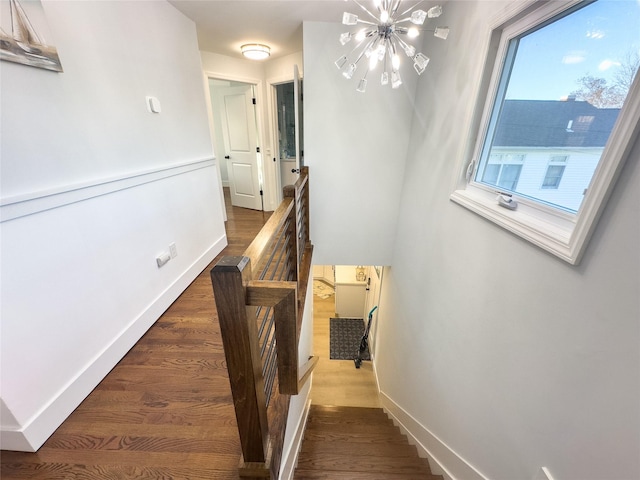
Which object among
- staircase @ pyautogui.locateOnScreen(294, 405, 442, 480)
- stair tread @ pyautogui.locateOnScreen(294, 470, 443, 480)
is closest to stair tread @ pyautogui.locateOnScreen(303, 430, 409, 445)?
staircase @ pyautogui.locateOnScreen(294, 405, 442, 480)

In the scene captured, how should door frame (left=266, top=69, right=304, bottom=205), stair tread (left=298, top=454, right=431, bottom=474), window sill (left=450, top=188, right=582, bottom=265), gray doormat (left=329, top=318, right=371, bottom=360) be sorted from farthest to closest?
gray doormat (left=329, top=318, right=371, bottom=360)
door frame (left=266, top=69, right=304, bottom=205)
stair tread (left=298, top=454, right=431, bottom=474)
window sill (left=450, top=188, right=582, bottom=265)

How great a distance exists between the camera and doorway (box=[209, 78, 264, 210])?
150 inches

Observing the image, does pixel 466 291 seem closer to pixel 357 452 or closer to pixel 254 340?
pixel 254 340

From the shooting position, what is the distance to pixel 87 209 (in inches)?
53.3

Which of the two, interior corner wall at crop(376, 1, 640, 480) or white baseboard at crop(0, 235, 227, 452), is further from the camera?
white baseboard at crop(0, 235, 227, 452)

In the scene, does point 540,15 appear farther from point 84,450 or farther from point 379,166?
point 84,450

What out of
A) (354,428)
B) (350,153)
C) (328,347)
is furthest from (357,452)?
(328,347)

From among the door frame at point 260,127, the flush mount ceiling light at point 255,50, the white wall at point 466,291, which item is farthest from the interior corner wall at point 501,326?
the door frame at point 260,127

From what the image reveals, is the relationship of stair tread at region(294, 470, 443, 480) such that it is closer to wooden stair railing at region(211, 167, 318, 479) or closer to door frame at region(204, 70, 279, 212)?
wooden stair railing at region(211, 167, 318, 479)

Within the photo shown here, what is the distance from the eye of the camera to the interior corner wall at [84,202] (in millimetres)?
1069

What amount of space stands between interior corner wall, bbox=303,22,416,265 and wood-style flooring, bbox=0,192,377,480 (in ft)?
5.71

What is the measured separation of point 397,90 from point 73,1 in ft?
7.50

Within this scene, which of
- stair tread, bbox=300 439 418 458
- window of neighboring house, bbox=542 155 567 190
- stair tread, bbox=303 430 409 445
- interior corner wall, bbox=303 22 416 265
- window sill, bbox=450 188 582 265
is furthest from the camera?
interior corner wall, bbox=303 22 416 265

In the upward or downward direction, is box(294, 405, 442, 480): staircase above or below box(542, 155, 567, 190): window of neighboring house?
below
